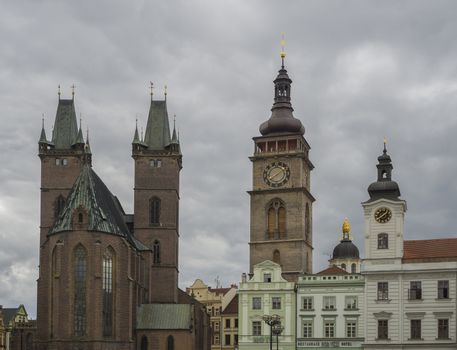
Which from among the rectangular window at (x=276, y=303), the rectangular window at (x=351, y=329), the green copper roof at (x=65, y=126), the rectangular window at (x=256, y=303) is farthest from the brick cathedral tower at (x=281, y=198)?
the green copper roof at (x=65, y=126)

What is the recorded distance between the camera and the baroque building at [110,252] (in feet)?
313

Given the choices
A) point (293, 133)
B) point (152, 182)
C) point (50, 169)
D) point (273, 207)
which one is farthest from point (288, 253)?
point (50, 169)

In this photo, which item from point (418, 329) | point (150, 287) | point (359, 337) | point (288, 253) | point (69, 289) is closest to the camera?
point (418, 329)

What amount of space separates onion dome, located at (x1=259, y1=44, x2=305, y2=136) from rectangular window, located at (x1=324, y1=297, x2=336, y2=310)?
962 inches

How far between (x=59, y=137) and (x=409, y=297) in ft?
169

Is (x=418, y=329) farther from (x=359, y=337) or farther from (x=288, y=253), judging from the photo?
(x=288, y=253)

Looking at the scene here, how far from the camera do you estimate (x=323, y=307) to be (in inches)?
3442

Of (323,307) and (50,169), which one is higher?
(50,169)

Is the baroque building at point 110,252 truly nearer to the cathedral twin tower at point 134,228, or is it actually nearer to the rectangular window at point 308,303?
the cathedral twin tower at point 134,228

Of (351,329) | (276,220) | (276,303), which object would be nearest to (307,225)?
(276,220)

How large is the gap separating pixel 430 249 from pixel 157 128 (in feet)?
146

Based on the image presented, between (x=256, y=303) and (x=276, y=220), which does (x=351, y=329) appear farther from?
(x=276, y=220)

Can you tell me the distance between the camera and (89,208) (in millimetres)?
97125

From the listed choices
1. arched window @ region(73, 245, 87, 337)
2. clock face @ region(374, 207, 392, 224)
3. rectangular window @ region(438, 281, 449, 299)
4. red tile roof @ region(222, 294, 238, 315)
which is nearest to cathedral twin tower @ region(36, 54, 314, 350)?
arched window @ region(73, 245, 87, 337)
